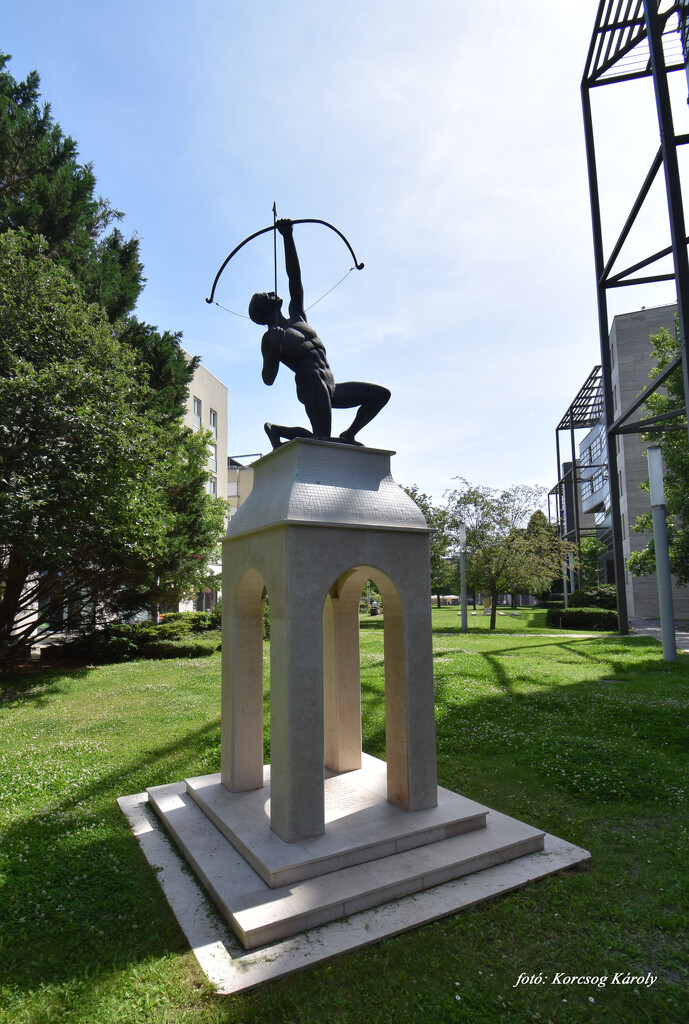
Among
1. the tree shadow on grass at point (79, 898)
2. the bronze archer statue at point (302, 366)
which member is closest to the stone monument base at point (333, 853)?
the tree shadow on grass at point (79, 898)

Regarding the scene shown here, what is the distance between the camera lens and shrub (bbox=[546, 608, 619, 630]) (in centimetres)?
2452

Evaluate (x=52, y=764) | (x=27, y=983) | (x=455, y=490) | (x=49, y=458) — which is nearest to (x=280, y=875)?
(x=27, y=983)

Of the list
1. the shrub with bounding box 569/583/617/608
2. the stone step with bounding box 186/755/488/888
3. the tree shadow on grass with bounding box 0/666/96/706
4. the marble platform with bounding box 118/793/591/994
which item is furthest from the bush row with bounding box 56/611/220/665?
the shrub with bounding box 569/583/617/608

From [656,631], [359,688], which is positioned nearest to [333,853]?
[359,688]

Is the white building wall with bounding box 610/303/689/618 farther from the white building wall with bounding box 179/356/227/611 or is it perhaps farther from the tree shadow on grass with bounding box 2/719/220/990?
the tree shadow on grass with bounding box 2/719/220/990

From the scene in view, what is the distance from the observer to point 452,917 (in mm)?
3996

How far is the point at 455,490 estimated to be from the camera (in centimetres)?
2816

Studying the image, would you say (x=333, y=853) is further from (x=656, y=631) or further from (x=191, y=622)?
(x=656, y=631)

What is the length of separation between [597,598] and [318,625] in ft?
93.5

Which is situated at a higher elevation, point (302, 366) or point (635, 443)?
point (635, 443)

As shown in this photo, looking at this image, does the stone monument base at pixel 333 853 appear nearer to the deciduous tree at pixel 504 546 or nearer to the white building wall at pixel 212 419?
the deciduous tree at pixel 504 546

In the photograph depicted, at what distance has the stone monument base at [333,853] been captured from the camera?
156 inches

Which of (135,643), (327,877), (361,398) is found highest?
(361,398)

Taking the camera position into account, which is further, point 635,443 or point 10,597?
point 635,443
